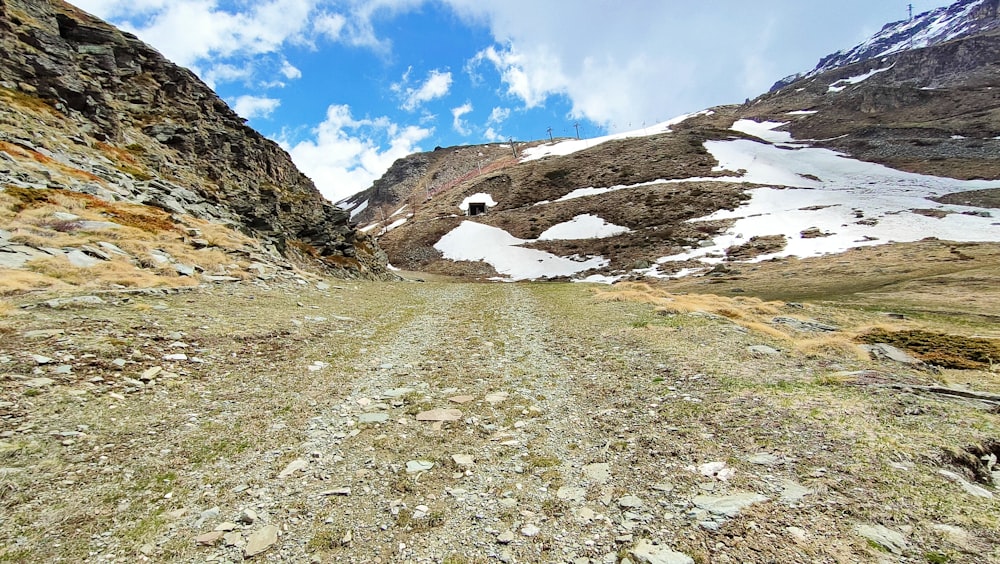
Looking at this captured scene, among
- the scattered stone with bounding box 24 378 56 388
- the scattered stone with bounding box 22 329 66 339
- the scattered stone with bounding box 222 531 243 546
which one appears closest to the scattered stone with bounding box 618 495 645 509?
the scattered stone with bounding box 222 531 243 546

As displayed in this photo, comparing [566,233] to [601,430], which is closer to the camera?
[601,430]

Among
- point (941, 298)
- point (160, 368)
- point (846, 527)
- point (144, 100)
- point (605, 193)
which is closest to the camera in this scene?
point (846, 527)

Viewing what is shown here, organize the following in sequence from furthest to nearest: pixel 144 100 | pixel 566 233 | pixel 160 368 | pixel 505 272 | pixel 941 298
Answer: pixel 566 233, pixel 505 272, pixel 144 100, pixel 941 298, pixel 160 368

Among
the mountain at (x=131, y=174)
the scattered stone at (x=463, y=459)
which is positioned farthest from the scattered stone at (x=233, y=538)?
the mountain at (x=131, y=174)

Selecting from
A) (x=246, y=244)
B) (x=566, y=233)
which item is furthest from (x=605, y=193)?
(x=246, y=244)

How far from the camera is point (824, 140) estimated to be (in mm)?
100312

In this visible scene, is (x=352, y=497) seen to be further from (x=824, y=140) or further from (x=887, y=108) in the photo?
(x=887, y=108)

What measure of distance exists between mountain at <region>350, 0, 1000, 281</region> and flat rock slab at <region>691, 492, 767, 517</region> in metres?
49.5

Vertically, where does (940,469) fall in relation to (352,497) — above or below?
below

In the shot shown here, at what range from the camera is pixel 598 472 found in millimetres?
6152

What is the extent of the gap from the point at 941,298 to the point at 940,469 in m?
31.0

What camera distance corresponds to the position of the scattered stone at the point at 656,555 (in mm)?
4180

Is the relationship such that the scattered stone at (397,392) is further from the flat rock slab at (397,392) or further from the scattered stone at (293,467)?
the scattered stone at (293,467)

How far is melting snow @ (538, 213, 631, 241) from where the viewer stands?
240 ft
